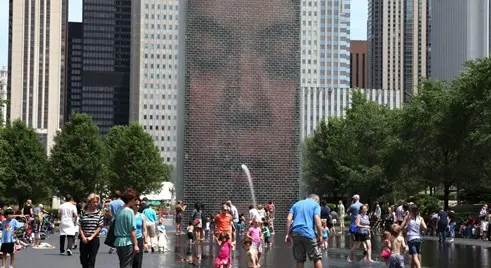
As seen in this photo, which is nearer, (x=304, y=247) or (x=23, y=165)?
(x=304, y=247)

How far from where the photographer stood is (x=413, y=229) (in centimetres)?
2170

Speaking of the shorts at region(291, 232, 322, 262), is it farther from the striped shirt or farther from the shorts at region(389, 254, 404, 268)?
the striped shirt

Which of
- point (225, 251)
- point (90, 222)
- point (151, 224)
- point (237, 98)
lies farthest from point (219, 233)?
point (237, 98)

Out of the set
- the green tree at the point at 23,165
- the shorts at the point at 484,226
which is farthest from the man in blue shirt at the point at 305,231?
the green tree at the point at 23,165

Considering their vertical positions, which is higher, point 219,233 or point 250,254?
point 219,233

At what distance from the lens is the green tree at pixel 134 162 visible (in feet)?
297

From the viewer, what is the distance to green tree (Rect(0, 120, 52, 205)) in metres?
77.1

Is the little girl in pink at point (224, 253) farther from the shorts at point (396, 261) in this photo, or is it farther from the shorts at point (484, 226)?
the shorts at point (484, 226)

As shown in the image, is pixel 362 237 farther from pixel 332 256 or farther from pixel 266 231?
pixel 266 231

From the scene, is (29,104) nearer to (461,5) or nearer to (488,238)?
(461,5)

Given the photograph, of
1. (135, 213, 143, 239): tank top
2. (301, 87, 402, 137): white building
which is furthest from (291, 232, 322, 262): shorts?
(301, 87, 402, 137): white building

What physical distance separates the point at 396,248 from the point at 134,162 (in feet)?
241

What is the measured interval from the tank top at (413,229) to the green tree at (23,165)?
192ft

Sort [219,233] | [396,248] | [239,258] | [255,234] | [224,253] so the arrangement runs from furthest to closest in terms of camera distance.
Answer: [239,258]
[255,234]
[219,233]
[224,253]
[396,248]
